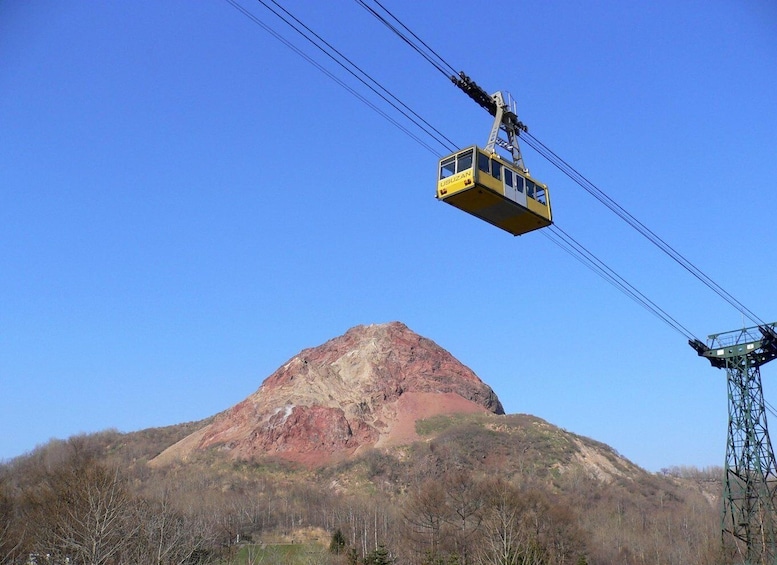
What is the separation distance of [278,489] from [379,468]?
57.6ft

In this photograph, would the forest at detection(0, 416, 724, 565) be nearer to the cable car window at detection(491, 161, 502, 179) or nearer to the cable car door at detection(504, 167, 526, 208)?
the cable car door at detection(504, 167, 526, 208)

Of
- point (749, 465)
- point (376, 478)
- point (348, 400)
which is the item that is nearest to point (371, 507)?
point (376, 478)

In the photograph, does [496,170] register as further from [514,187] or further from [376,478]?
[376,478]

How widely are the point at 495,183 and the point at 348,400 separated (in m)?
119

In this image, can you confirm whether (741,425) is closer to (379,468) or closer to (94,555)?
(94,555)

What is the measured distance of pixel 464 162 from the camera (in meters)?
20.2

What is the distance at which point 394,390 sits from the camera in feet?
465

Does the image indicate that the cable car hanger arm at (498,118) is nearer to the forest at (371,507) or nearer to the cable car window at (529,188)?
the cable car window at (529,188)

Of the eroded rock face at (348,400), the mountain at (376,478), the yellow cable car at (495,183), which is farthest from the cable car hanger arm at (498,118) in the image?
the eroded rock face at (348,400)

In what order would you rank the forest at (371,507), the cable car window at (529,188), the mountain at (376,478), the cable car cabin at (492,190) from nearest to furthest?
the cable car cabin at (492,190) → the cable car window at (529,188) → the forest at (371,507) → the mountain at (376,478)

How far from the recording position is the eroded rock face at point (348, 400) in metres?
125

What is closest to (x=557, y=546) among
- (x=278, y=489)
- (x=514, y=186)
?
(x=514, y=186)

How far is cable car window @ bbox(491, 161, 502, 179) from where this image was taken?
2036 centimetres

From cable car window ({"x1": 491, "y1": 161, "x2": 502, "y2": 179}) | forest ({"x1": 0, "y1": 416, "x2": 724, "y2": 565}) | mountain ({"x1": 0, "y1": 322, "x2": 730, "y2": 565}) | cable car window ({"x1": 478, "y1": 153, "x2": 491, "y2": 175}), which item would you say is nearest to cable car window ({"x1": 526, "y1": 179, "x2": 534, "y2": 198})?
cable car window ({"x1": 491, "y1": 161, "x2": 502, "y2": 179})
